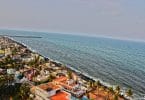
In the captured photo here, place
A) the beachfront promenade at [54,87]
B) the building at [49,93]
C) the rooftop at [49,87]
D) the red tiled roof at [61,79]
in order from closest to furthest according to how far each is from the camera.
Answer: the building at [49,93]
the beachfront promenade at [54,87]
the rooftop at [49,87]
the red tiled roof at [61,79]

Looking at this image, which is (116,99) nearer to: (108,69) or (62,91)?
(62,91)

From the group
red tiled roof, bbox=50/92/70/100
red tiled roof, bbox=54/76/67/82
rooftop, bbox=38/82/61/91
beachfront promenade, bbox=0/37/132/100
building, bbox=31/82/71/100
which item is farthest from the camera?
red tiled roof, bbox=54/76/67/82

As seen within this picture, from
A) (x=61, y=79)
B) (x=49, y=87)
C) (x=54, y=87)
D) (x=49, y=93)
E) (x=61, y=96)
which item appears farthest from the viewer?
(x=61, y=79)

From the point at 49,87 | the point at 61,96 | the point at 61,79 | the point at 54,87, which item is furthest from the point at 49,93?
the point at 61,79

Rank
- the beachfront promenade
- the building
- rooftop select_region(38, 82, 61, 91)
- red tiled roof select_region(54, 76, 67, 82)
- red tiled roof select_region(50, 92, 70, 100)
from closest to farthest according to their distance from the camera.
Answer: red tiled roof select_region(50, 92, 70, 100)
the building
the beachfront promenade
rooftop select_region(38, 82, 61, 91)
red tiled roof select_region(54, 76, 67, 82)

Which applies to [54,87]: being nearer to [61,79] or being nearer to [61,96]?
[61,96]

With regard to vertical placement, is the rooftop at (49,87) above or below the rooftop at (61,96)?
above

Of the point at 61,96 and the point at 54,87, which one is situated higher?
the point at 54,87

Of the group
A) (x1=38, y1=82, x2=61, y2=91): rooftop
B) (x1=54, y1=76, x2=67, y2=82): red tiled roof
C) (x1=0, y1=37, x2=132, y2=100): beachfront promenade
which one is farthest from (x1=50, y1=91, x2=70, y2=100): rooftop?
(x1=54, y1=76, x2=67, y2=82): red tiled roof

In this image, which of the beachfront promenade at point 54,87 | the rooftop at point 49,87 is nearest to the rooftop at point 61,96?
the beachfront promenade at point 54,87

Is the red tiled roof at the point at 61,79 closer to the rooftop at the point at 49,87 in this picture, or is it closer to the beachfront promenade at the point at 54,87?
the beachfront promenade at the point at 54,87

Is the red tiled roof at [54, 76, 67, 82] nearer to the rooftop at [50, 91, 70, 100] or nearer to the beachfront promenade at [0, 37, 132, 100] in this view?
the beachfront promenade at [0, 37, 132, 100]
